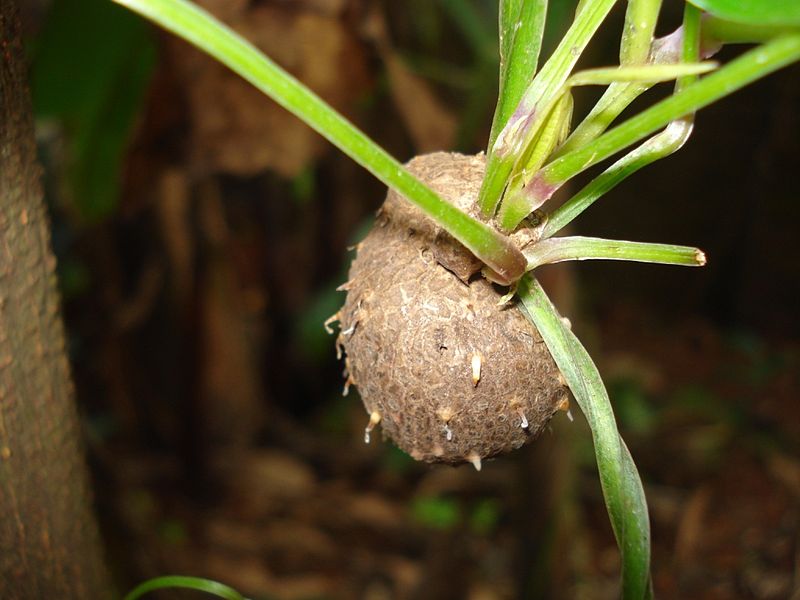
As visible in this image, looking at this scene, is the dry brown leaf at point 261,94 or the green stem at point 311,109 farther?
the dry brown leaf at point 261,94

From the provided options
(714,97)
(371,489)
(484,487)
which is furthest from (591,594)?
(714,97)

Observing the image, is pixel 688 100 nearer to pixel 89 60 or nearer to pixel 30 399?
pixel 30 399

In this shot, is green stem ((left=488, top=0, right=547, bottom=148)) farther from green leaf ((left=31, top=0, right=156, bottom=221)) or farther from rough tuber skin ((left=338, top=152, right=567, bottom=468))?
green leaf ((left=31, top=0, right=156, bottom=221))

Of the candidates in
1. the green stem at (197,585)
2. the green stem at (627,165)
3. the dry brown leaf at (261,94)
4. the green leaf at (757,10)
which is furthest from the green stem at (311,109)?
the dry brown leaf at (261,94)

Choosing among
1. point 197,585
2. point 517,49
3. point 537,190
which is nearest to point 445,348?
point 537,190

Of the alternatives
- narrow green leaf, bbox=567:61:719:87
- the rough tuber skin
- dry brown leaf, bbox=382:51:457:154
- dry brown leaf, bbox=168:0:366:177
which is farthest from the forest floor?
narrow green leaf, bbox=567:61:719:87

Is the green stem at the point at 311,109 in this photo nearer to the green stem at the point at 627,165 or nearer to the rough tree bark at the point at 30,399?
the green stem at the point at 627,165
